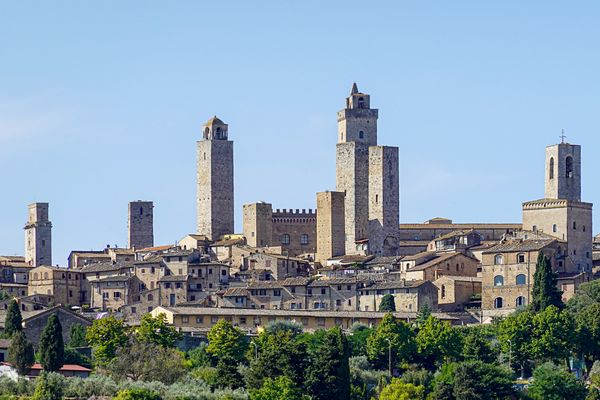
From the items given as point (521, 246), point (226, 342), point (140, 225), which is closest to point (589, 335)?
point (521, 246)

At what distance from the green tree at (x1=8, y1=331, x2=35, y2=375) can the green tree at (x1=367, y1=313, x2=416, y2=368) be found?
15.2m

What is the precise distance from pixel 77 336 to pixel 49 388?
740 inches

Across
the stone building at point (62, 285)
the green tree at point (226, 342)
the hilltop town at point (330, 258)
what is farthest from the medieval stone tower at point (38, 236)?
the green tree at point (226, 342)

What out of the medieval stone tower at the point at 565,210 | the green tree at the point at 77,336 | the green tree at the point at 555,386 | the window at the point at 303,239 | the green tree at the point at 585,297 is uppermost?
the medieval stone tower at the point at 565,210

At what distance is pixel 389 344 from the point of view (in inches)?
3398

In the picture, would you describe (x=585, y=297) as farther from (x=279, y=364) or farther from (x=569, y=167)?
(x=279, y=364)

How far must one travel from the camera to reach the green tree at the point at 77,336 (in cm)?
9094

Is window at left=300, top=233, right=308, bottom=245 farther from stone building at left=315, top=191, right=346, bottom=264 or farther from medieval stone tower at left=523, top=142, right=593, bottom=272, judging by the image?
medieval stone tower at left=523, top=142, right=593, bottom=272

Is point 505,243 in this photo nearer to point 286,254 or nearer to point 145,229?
point 286,254

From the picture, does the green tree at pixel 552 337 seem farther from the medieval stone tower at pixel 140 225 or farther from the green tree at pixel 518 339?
the medieval stone tower at pixel 140 225

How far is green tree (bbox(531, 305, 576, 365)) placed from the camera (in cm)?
8688

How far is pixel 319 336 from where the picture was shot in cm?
8738

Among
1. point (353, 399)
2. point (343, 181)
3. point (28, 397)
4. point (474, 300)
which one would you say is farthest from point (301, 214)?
point (28, 397)

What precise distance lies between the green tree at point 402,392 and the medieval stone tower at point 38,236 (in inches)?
2106
